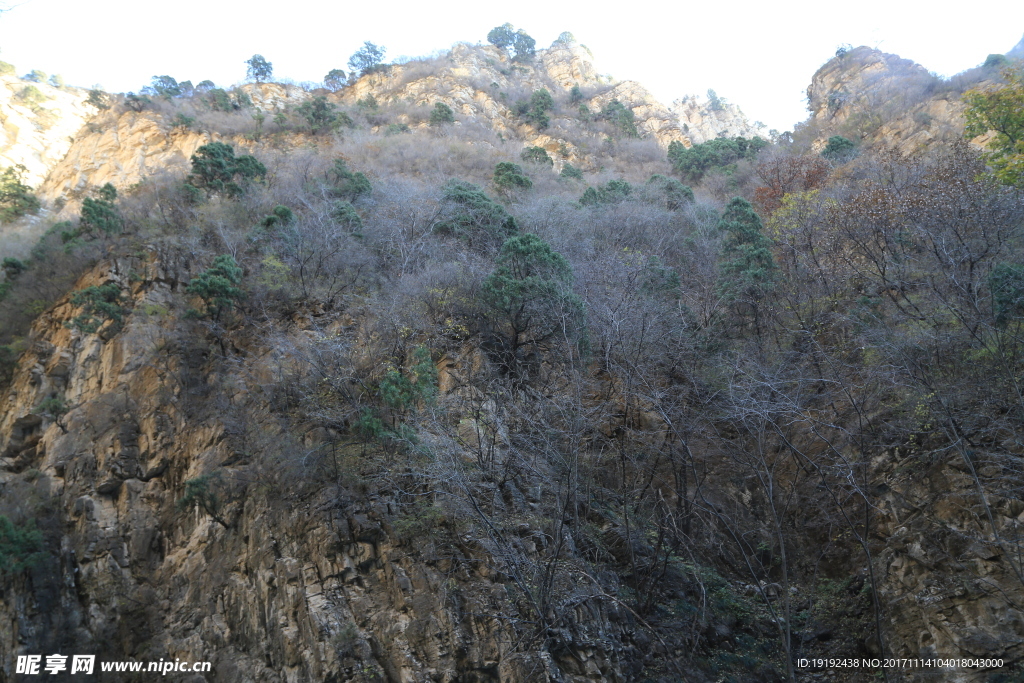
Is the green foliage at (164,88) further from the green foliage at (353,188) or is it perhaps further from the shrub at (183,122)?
the green foliage at (353,188)

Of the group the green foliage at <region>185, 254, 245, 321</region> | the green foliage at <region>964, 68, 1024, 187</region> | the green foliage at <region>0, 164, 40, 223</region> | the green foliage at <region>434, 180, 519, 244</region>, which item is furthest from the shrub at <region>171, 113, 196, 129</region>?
the green foliage at <region>964, 68, 1024, 187</region>

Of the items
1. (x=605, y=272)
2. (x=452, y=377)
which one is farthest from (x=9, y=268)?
(x=605, y=272)

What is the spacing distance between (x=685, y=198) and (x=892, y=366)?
11.6 meters

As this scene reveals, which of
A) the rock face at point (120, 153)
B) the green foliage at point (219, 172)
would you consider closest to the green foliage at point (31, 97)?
the rock face at point (120, 153)

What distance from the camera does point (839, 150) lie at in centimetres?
2005

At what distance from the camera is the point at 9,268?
44.4ft

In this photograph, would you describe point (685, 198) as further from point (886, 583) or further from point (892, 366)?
point (886, 583)

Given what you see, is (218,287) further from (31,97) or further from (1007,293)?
(31,97)

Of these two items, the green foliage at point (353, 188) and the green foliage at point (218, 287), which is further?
the green foliage at point (353, 188)

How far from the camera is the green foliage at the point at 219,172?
16.2 metres

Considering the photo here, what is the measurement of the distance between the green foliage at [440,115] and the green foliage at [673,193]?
14.1 meters

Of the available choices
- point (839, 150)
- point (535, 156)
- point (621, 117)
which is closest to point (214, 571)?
point (839, 150)

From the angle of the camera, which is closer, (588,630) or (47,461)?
(588,630)

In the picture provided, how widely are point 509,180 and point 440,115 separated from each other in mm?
12665
